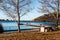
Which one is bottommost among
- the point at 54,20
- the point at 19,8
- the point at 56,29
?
the point at 56,29

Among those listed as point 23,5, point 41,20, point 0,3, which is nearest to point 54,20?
point 41,20

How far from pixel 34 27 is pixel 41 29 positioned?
113 cm

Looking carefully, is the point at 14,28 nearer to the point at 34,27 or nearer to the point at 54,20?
the point at 34,27

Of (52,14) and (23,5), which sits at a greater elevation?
(23,5)

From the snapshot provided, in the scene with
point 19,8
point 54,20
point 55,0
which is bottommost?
point 54,20

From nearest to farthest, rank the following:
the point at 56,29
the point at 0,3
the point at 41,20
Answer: the point at 0,3 < the point at 41,20 < the point at 56,29

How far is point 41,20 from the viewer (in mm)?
10047

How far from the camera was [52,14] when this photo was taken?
1081 centimetres

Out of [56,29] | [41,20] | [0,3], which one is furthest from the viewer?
[56,29]

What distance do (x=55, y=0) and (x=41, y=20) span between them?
2469 mm

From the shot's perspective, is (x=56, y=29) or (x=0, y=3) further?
(x=56, y=29)

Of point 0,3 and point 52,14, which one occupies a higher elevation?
point 0,3

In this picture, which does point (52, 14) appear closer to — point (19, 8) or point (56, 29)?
point (56, 29)

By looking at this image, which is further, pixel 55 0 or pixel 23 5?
pixel 55 0
